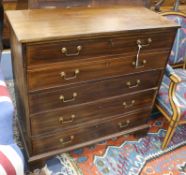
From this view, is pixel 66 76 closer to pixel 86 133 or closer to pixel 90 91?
pixel 90 91

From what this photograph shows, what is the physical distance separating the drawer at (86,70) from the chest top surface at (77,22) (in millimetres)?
176

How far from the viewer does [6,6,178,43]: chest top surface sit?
3.82 feet

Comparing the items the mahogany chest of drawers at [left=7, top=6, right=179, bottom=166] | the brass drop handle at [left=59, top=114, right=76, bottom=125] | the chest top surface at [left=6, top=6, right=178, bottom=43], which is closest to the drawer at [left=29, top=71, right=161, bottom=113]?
the mahogany chest of drawers at [left=7, top=6, right=179, bottom=166]

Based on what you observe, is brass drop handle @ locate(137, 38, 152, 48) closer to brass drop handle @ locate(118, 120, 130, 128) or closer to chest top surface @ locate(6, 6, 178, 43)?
chest top surface @ locate(6, 6, 178, 43)

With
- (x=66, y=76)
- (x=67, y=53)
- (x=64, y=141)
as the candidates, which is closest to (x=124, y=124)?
(x=64, y=141)

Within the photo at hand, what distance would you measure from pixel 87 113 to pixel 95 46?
19.4 inches

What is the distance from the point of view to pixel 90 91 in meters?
1.46

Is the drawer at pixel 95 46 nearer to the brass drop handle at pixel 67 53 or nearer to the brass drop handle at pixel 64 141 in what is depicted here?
the brass drop handle at pixel 67 53

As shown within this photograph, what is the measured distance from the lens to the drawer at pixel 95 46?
45.6 inches

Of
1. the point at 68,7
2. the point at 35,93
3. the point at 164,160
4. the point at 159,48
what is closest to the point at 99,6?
the point at 68,7

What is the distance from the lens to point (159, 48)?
152 centimetres

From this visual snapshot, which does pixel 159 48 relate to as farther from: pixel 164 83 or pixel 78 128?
pixel 78 128

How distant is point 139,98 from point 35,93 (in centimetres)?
79

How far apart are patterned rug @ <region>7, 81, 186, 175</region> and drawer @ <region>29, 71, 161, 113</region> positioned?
533mm
